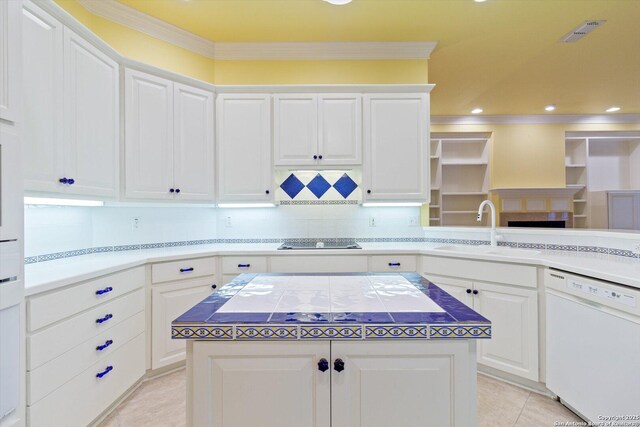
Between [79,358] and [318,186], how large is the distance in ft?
7.28

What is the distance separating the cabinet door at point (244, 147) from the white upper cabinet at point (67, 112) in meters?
0.83

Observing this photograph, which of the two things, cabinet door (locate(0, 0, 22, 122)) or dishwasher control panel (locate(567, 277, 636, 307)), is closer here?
Result: cabinet door (locate(0, 0, 22, 122))

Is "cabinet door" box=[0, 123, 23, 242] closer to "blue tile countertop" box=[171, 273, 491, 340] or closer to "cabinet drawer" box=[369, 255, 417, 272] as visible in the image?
"blue tile countertop" box=[171, 273, 491, 340]

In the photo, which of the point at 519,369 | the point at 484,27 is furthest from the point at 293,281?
the point at 484,27

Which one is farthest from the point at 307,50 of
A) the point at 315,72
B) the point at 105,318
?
the point at 105,318

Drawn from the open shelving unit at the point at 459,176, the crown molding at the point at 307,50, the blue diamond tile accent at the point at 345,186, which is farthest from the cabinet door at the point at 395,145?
the open shelving unit at the point at 459,176

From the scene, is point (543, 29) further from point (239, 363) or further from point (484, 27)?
point (239, 363)

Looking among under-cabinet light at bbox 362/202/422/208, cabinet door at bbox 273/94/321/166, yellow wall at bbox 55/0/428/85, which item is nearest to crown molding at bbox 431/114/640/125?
yellow wall at bbox 55/0/428/85

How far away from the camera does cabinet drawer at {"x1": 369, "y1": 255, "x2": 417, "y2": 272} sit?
262cm

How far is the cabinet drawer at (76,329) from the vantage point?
1366mm

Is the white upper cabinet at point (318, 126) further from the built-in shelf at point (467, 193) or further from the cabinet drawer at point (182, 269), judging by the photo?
the built-in shelf at point (467, 193)

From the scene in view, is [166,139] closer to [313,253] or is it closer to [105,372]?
[313,253]

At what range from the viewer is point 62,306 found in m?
1.51

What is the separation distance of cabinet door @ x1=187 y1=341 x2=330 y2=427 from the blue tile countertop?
0.05 metres
